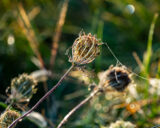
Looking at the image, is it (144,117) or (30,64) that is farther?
(30,64)

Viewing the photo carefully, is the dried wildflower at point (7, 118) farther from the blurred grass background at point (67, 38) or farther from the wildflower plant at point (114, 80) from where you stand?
the blurred grass background at point (67, 38)

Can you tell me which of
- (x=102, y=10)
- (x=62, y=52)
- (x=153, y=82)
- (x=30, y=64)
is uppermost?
(x=102, y=10)

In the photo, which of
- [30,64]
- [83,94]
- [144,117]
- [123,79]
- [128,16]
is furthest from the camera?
[128,16]

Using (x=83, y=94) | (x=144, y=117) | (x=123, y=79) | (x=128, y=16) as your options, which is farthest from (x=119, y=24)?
(x=123, y=79)

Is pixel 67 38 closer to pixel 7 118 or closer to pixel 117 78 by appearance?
pixel 117 78

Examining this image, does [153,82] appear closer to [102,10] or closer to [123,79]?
[123,79]
